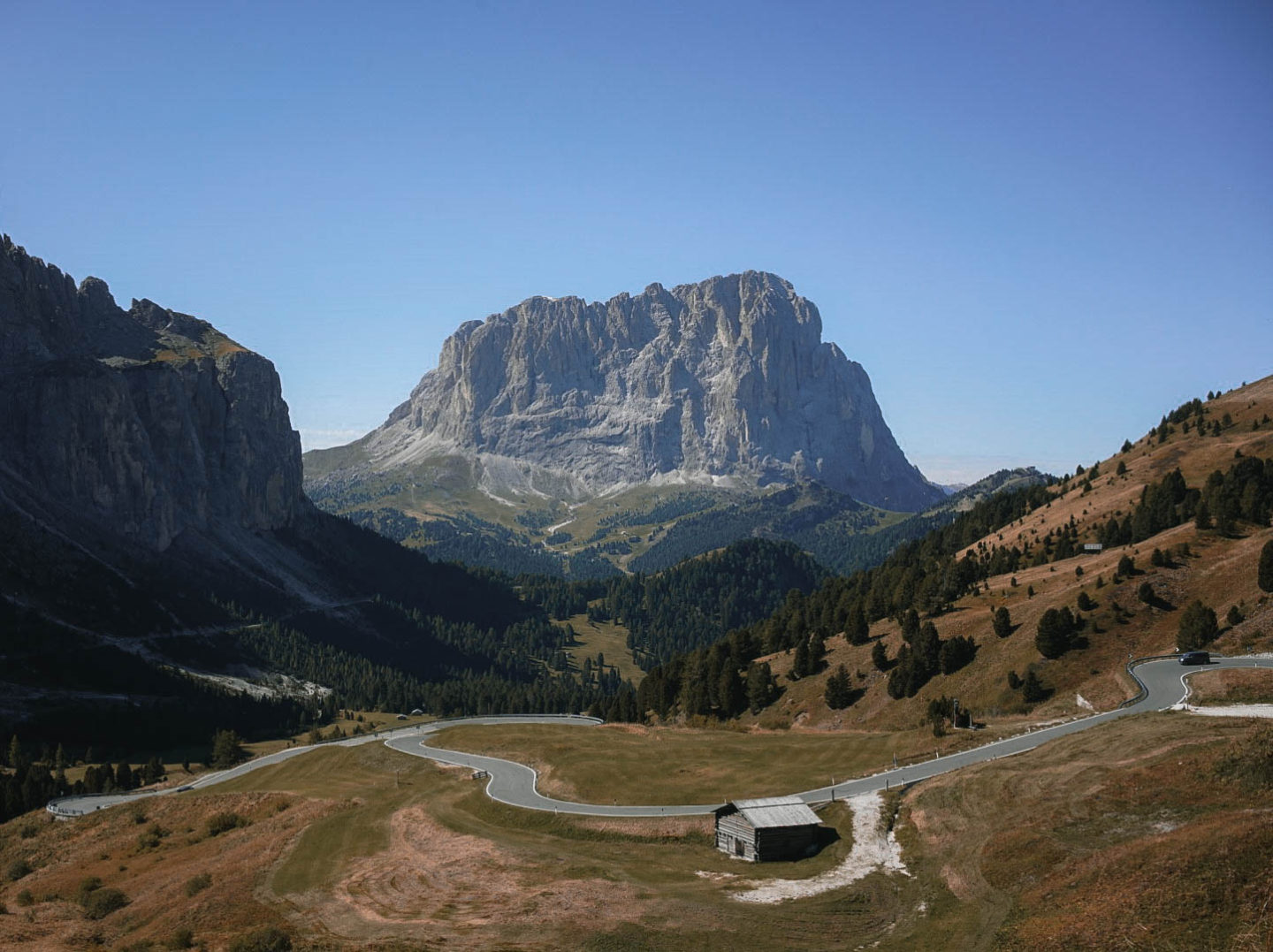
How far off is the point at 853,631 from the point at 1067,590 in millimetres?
30384

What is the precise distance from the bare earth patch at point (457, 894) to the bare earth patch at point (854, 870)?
7.94 metres

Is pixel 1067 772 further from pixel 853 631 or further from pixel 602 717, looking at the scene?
pixel 602 717

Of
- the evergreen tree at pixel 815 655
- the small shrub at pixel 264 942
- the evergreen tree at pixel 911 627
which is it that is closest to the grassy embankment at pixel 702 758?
the evergreen tree at pixel 815 655

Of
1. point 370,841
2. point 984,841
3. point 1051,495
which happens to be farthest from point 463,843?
point 1051,495

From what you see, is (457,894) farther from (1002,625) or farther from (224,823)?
(1002,625)

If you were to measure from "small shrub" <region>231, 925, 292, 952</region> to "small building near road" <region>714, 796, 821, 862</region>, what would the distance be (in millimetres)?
28705

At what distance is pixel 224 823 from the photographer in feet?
297

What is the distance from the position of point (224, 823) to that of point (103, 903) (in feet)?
60.1

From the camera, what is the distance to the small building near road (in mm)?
60406

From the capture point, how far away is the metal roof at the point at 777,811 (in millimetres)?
61156

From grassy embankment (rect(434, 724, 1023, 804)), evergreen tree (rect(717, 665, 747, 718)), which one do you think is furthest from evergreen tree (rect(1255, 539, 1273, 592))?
evergreen tree (rect(717, 665, 747, 718))

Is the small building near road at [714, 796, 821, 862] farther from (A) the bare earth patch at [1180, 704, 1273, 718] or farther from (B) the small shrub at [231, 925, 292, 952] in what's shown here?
(A) the bare earth patch at [1180, 704, 1273, 718]

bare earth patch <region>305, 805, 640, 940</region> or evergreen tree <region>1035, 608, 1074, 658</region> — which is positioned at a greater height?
evergreen tree <region>1035, 608, 1074, 658</region>

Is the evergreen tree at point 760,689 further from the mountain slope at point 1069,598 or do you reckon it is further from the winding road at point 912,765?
the winding road at point 912,765
